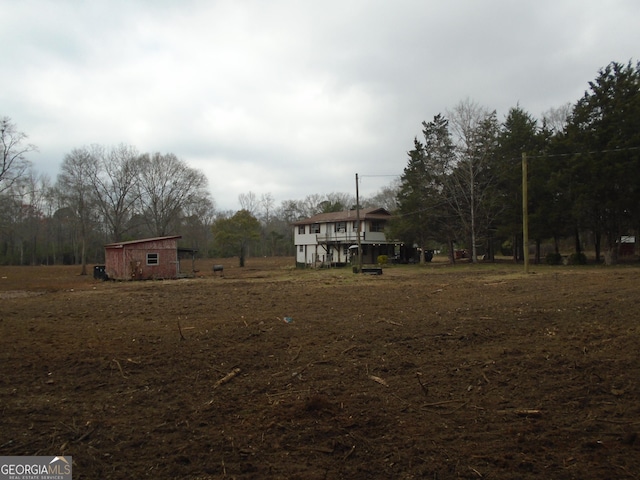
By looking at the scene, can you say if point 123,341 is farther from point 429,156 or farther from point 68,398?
point 429,156

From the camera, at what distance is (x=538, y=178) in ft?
105

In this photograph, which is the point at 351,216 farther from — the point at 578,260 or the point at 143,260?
the point at 143,260

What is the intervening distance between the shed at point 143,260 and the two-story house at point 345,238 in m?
16.1

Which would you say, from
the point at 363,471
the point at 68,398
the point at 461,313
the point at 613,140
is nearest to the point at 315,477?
the point at 363,471

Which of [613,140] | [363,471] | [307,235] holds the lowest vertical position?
[363,471]

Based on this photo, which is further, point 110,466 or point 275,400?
point 275,400

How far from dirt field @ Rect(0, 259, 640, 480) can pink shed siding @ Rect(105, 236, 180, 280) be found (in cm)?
1978

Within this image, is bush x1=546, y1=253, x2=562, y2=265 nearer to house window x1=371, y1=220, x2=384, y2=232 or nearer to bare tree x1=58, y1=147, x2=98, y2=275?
house window x1=371, y1=220, x2=384, y2=232

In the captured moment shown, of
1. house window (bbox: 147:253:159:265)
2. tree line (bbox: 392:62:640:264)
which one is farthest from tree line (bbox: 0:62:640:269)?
house window (bbox: 147:253:159:265)

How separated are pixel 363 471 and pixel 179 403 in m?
2.47

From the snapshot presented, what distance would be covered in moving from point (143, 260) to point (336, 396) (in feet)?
88.2

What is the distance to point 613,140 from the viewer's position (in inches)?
1068

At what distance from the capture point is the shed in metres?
28.5

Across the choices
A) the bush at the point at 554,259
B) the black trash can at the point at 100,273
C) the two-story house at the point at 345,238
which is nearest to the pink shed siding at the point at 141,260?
the black trash can at the point at 100,273
